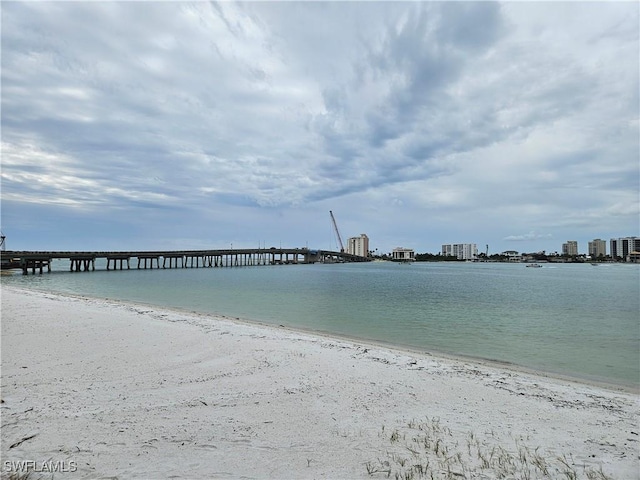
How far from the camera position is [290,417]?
17.4ft

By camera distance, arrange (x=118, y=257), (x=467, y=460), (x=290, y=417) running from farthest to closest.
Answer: (x=118, y=257) < (x=290, y=417) < (x=467, y=460)

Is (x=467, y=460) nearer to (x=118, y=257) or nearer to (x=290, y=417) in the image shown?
(x=290, y=417)

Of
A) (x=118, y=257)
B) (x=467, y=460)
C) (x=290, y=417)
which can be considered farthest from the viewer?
(x=118, y=257)

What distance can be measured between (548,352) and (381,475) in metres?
11.6

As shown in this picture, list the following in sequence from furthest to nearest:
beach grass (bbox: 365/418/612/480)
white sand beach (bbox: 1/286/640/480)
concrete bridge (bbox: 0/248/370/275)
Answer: concrete bridge (bbox: 0/248/370/275) → white sand beach (bbox: 1/286/640/480) → beach grass (bbox: 365/418/612/480)

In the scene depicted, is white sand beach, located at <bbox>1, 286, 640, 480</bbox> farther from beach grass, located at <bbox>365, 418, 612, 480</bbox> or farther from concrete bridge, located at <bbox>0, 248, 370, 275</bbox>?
concrete bridge, located at <bbox>0, 248, 370, 275</bbox>

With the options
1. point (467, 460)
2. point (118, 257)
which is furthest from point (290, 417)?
point (118, 257)

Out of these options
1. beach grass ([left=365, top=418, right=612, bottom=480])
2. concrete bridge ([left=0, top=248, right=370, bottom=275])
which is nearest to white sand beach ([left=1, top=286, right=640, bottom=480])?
beach grass ([left=365, top=418, right=612, bottom=480])

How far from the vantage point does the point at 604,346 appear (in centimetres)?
1392

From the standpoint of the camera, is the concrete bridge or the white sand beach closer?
the white sand beach

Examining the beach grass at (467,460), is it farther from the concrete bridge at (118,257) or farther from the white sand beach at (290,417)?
the concrete bridge at (118,257)

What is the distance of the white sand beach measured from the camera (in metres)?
4.06

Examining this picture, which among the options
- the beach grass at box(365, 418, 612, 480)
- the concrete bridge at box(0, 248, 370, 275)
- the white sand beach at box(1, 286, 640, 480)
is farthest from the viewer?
the concrete bridge at box(0, 248, 370, 275)

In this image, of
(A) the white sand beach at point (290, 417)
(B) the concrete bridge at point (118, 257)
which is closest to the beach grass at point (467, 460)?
(A) the white sand beach at point (290, 417)
